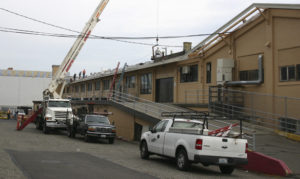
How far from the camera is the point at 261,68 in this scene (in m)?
20.6

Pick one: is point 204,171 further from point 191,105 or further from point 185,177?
point 191,105

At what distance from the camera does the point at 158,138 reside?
1385 cm

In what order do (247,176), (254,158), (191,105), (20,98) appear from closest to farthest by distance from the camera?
(247,176) → (254,158) → (191,105) → (20,98)

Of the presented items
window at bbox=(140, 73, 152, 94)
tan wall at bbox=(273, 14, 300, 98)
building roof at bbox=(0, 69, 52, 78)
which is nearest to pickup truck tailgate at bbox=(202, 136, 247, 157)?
tan wall at bbox=(273, 14, 300, 98)

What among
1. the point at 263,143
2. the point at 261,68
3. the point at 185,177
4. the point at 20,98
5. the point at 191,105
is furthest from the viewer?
the point at 20,98

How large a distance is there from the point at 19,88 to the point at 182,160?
63551 mm

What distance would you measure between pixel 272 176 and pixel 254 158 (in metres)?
1.11

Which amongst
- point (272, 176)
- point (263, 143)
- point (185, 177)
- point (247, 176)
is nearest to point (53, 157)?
point (185, 177)

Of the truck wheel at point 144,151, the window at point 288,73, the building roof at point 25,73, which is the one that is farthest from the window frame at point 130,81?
the building roof at point 25,73

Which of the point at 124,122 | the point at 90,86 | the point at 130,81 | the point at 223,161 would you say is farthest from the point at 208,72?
the point at 90,86

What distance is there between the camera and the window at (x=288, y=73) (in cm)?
1917

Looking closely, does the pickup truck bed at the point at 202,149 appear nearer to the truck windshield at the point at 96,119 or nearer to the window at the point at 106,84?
the truck windshield at the point at 96,119

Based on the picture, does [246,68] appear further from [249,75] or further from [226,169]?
[226,169]

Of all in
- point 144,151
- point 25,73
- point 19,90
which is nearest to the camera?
point 144,151
